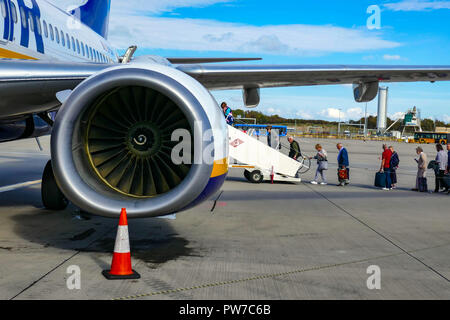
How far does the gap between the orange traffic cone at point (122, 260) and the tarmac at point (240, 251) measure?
0.39 ft

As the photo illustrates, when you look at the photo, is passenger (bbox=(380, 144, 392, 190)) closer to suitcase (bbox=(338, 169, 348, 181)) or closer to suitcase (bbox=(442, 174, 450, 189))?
suitcase (bbox=(338, 169, 348, 181))

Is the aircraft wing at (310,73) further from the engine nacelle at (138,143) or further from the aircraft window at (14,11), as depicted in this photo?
the engine nacelle at (138,143)

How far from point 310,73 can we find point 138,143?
4.44m

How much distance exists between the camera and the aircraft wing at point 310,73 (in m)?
8.57

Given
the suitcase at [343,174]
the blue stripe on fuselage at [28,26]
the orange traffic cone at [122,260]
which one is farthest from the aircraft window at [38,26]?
the suitcase at [343,174]

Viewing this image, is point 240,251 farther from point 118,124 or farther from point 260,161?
point 260,161

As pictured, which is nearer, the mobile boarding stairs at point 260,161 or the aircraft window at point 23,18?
the aircraft window at point 23,18

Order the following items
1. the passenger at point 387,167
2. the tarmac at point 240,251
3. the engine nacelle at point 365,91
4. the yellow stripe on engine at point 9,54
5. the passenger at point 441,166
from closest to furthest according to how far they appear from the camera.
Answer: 1. the tarmac at point 240,251
2. the yellow stripe on engine at point 9,54
3. the engine nacelle at point 365,91
4. the passenger at point 441,166
5. the passenger at point 387,167

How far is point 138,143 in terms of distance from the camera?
5656 mm

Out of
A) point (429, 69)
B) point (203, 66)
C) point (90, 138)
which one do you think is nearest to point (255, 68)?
point (203, 66)

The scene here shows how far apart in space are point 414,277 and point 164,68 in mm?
3591

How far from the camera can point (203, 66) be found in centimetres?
858

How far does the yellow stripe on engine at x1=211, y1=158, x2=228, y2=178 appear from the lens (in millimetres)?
5104

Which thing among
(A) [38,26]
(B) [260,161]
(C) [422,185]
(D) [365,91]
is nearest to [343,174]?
(C) [422,185]
